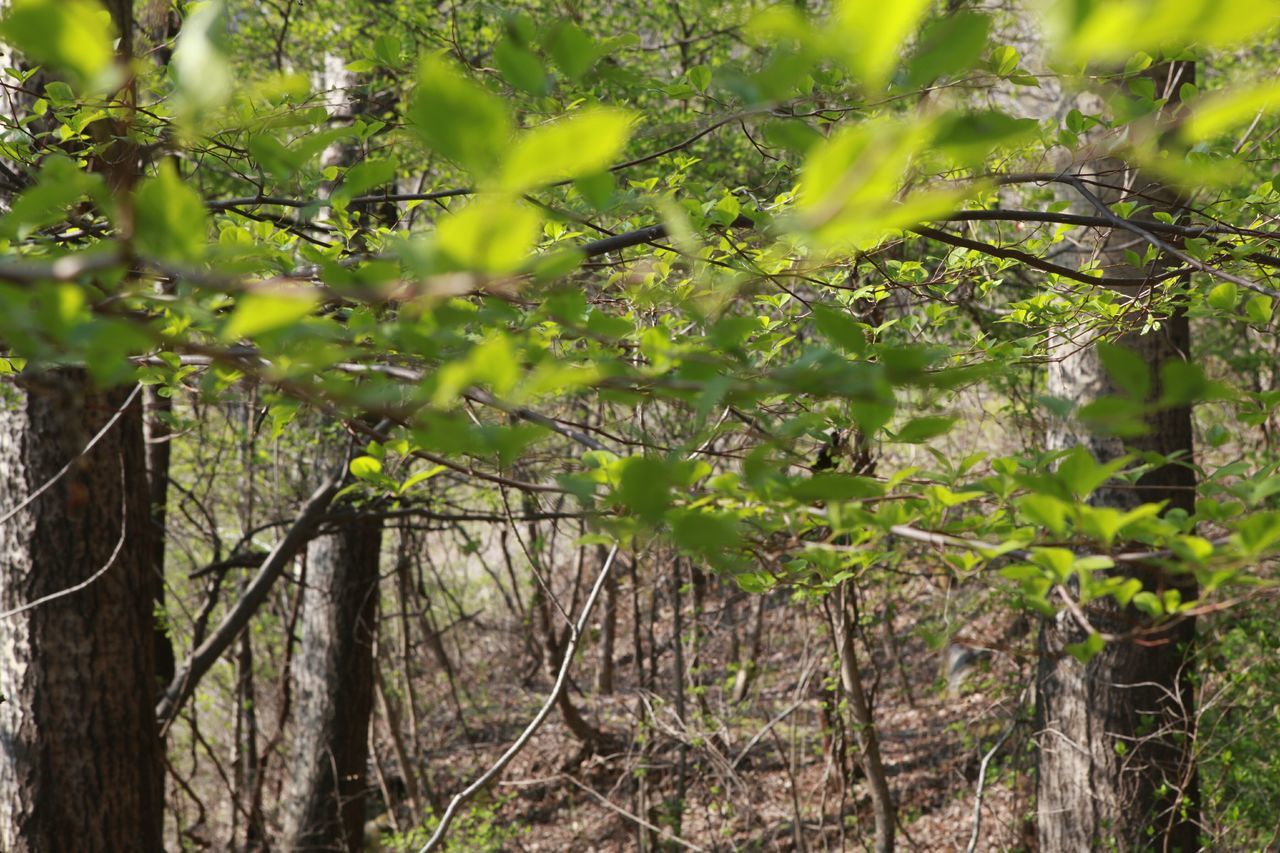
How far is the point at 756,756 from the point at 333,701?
3.51 m

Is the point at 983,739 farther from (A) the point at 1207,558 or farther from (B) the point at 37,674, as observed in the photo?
(A) the point at 1207,558

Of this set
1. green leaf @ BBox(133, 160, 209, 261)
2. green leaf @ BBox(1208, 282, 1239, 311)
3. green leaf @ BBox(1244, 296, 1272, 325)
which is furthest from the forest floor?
green leaf @ BBox(133, 160, 209, 261)

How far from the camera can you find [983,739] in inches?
275

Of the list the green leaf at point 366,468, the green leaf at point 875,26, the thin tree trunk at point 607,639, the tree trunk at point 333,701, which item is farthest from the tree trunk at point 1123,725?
the thin tree trunk at point 607,639

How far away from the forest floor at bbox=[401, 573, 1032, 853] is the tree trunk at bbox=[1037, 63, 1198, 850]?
1.80ft

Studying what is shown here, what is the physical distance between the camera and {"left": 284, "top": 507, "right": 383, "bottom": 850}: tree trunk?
6.28 meters

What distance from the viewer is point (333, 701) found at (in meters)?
6.30

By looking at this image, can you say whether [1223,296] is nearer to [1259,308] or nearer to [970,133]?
[1259,308]

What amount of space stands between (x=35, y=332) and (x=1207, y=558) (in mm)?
1063

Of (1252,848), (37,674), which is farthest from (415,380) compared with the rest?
(1252,848)

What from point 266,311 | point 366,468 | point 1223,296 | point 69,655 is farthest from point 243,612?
point 266,311

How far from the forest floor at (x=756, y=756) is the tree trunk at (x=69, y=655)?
2.41 metres

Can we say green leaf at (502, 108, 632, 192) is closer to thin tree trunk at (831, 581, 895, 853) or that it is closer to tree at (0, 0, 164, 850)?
tree at (0, 0, 164, 850)

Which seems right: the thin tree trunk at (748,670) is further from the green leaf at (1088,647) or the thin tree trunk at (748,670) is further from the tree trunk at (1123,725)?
the green leaf at (1088,647)
